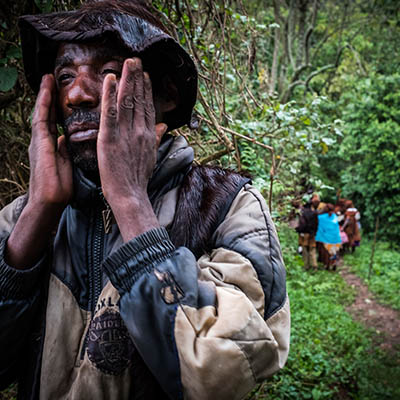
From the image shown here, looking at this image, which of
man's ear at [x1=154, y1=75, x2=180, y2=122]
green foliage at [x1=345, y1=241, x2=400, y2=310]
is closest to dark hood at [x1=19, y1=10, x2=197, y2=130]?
man's ear at [x1=154, y1=75, x2=180, y2=122]

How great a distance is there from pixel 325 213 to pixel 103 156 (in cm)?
886

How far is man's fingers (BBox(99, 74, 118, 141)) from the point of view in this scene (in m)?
1.10

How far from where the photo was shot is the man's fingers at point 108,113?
3.61ft

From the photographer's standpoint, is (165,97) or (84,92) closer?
(84,92)

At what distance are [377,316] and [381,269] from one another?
9.38 feet

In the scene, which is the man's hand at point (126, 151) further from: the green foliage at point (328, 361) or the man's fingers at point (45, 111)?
the green foliage at point (328, 361)

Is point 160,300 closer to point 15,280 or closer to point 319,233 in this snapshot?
point 15,280

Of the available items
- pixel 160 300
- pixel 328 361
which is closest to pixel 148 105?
pixel 160 300

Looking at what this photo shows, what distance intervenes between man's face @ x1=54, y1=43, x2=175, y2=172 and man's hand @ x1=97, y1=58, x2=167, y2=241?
0.13 m

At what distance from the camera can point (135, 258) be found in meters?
1.03

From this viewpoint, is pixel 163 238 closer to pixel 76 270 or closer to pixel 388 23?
pixel 76 270

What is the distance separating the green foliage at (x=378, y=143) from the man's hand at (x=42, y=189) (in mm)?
11194

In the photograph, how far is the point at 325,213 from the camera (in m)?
9.18

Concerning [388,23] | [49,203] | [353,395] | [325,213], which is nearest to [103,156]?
[49,203]
